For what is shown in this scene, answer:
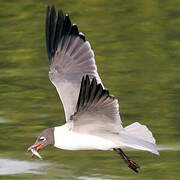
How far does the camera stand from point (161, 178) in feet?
31.7

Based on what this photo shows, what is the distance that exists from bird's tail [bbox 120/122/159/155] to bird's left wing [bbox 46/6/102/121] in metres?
0.54

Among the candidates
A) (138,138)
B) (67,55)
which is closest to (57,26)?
(67,55)

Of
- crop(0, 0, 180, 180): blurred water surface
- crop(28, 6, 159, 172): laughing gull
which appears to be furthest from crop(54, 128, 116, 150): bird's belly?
crop(0, 0, 180, 180): blurred water surface

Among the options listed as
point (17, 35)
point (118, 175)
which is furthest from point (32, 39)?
point (118, 175)

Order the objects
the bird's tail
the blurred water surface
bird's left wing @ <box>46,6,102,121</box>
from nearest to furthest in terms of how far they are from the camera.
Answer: the bird's tail
bird's left wing @ <box>46,6,102,121</box>
the blurred water surface

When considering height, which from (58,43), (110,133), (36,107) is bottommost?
(36,107)

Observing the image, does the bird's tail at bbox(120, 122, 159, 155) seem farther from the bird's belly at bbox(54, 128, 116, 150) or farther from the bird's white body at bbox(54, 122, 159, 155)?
the bird's belly at bbox(54, 128, 116, 150)

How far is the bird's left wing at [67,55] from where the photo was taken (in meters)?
8.64

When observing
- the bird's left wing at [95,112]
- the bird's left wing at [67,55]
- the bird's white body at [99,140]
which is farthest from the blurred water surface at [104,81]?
the bird's left wing at [95,112]

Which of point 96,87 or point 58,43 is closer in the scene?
point 96,87

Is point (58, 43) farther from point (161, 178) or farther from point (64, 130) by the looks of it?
point (161, 178)

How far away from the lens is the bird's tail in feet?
26.3

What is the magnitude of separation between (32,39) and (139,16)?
172cm

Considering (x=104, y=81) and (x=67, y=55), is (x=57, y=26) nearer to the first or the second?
(x=67, y=55)
